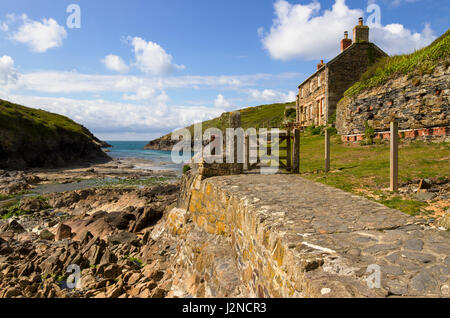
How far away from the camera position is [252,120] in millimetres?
77250

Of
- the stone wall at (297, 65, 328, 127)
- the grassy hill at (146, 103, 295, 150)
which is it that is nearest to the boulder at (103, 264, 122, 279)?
the grassy hill at (146, 103, 295, 150)

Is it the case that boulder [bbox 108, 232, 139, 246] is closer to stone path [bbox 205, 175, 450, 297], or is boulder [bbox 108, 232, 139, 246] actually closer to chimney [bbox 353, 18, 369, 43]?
stone path [bbox 205, 175, 450, 297]

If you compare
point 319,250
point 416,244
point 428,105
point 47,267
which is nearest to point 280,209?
→ point 319,250

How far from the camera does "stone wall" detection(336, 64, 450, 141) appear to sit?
13859 mm

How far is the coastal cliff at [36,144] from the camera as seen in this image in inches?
1661

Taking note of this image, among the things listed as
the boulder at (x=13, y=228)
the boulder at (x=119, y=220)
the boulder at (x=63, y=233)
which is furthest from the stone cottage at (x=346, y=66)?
the boulder at (x=13, y=228)

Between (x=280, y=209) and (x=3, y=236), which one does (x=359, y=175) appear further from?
(x=3, y=236)

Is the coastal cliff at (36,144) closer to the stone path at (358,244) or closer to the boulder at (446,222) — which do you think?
the stone path at (358,244)

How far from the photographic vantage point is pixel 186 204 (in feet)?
37.4

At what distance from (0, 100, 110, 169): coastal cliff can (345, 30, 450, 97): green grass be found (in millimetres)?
47175

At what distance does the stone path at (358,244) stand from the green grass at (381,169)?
117 centimetres

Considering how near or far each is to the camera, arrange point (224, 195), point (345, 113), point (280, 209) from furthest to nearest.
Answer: point (345, 113)
point (224, 195)
point (280, 209)

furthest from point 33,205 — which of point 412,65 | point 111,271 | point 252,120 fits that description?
point 252,120

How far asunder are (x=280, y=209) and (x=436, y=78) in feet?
45.6
